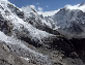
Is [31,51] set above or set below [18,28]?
below

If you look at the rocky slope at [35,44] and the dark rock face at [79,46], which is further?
the dark rock face at [79,46]

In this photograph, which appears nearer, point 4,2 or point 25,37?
point 25,37

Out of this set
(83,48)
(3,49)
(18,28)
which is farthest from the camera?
(83,48)

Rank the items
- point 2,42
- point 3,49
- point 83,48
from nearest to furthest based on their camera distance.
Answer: point 3,49 < point 2,42 < point 83,48

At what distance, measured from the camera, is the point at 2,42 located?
9181cm

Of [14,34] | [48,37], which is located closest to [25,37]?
[14,34]

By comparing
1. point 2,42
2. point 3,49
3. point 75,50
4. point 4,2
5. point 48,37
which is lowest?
point 3,49

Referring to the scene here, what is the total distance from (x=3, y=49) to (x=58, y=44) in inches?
1744

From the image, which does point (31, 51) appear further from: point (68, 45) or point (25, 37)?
point (68, 45)

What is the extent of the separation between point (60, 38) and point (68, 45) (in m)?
6.18

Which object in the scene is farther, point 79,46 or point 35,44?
point 79,46

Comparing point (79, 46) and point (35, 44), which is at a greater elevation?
point (79, 46)

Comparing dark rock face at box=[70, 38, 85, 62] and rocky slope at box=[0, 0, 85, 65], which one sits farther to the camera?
dark rock face at box=[70, 38, 85, 62]

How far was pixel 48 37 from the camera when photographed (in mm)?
129375
